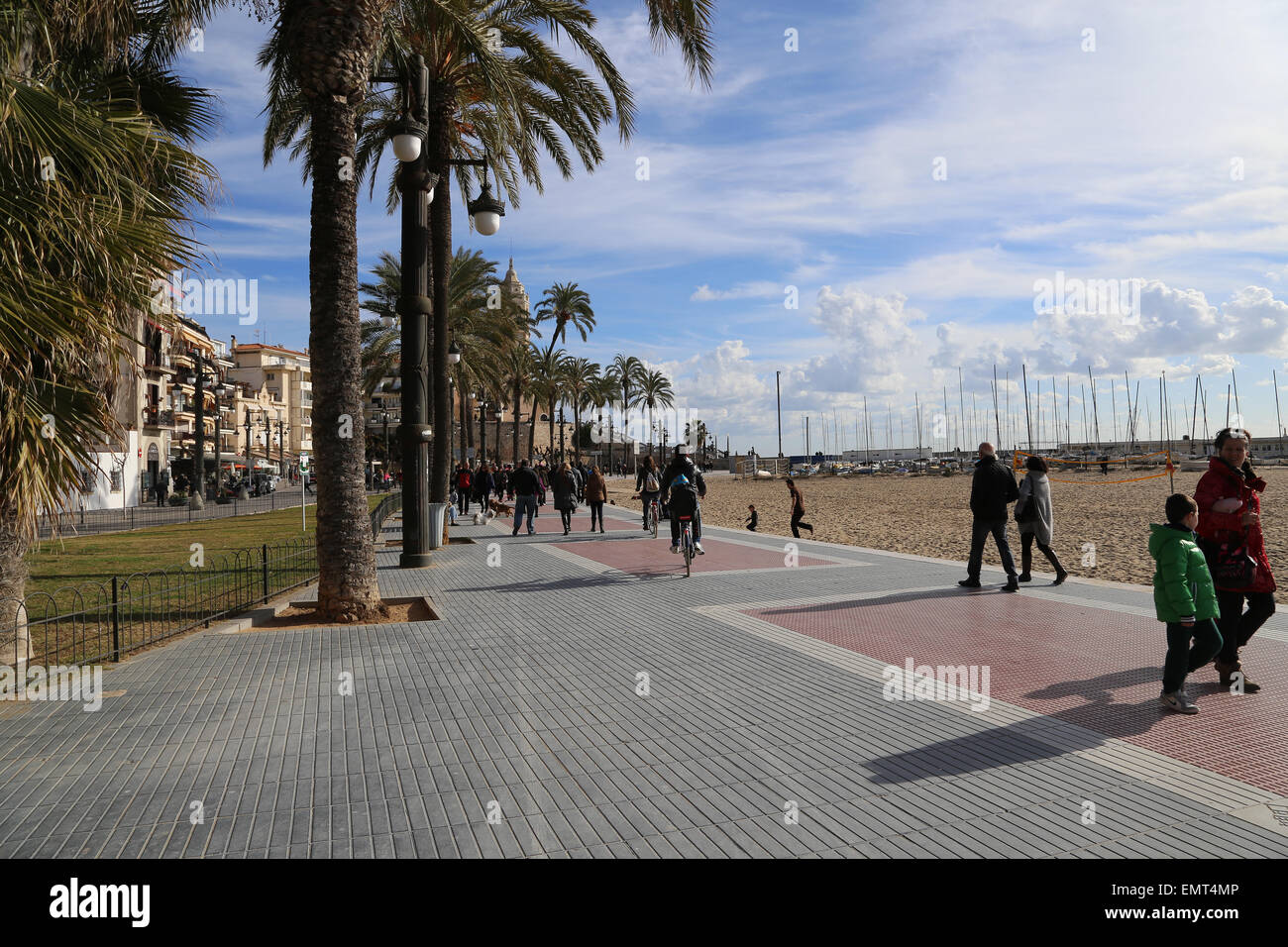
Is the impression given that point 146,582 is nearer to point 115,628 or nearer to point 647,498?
point 115,628

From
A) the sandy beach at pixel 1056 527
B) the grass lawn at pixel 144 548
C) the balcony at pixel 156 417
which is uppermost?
the balcony at pixel 156 417

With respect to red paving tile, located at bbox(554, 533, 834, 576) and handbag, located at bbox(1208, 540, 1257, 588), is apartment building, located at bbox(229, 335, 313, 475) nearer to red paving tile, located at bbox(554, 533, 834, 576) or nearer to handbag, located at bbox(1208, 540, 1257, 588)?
red paving tile, located at bbox(554, 533, 834, 576)

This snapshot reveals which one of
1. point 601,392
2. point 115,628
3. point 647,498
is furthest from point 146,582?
point 601,392

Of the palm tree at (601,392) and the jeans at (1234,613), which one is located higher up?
the palm tree at (601,392)

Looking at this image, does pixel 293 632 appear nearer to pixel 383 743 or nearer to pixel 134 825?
pixel 383 743

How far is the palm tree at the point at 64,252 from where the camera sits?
450 cm

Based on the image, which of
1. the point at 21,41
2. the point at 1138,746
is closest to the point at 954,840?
the point at 1138,746

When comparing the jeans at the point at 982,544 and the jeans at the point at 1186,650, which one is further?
the jeans at the point at 982,544

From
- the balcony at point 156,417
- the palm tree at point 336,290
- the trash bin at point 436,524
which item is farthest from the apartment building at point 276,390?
the palm tree at point 336,290

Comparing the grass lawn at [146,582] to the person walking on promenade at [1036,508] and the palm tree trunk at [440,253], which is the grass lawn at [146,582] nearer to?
the palm tree trunk at [440,253]

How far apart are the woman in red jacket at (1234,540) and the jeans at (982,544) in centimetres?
396

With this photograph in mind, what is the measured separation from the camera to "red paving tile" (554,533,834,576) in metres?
12.5
